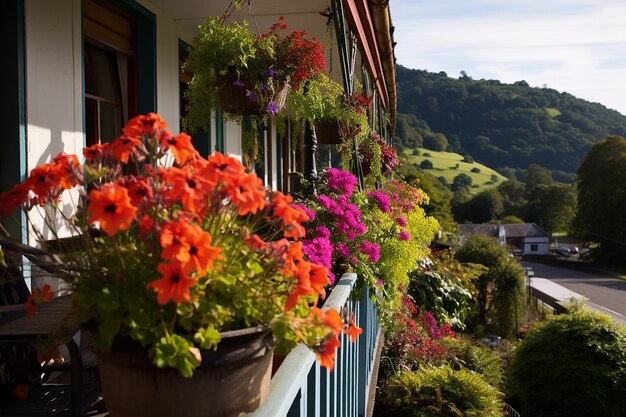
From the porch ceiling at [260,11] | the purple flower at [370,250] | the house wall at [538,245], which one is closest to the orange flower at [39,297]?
the purple flower at [370,250]

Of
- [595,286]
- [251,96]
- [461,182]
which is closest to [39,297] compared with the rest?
[251,96]

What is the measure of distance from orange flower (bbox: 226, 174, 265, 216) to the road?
3788cm

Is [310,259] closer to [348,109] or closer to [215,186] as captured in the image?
[215,186]

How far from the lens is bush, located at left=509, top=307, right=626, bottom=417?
8.44 m

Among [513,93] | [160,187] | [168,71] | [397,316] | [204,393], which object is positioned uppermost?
[513,93]

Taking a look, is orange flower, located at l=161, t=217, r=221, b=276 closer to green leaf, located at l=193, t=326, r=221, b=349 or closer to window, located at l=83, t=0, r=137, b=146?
green leaf, located at l=193, t=326, r=221, b=349

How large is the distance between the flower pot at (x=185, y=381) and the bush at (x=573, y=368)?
8.69 metres

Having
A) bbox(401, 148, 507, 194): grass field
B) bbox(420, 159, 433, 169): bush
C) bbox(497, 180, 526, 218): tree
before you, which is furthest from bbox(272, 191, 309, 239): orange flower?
bbox(420, 159, 433, 169): bush

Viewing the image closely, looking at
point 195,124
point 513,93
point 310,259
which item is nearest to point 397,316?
point 195,124

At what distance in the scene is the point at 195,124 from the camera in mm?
3676

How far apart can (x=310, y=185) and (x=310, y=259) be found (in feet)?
4.89

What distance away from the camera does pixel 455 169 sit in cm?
9700

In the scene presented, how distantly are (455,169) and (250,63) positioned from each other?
96.9 metres

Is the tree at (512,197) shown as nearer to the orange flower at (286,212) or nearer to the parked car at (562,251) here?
the parked car at (562,251)
